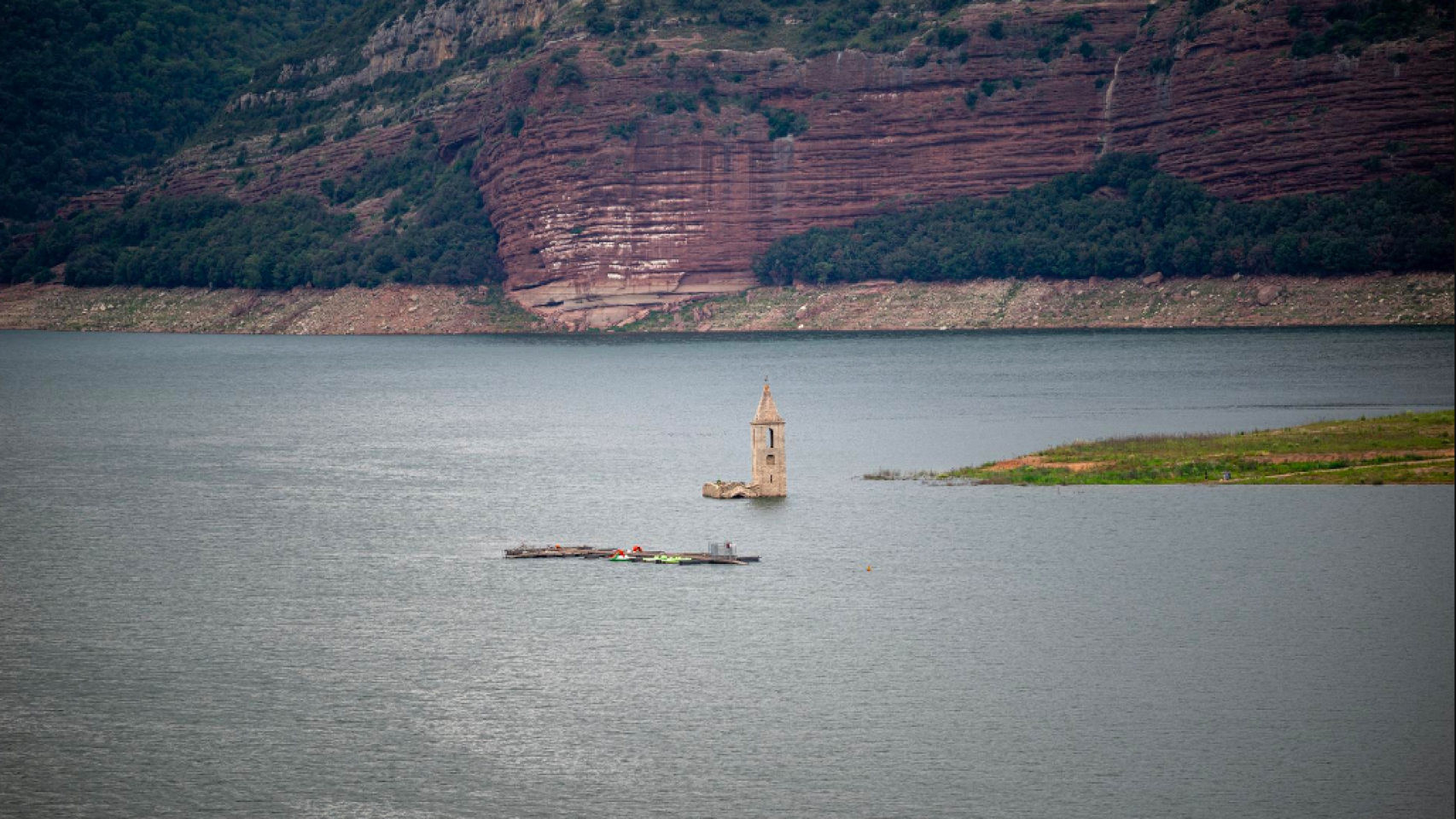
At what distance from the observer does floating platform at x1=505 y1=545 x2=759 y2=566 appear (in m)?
68.1

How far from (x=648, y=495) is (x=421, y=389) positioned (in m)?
76.3

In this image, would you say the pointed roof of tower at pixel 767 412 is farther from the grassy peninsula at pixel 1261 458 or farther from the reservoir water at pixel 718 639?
the grassy peninsula at pixel 1261 458

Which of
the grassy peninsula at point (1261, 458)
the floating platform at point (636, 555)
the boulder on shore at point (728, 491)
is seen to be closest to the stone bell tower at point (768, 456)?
the boulder on shore at point (728, 491)

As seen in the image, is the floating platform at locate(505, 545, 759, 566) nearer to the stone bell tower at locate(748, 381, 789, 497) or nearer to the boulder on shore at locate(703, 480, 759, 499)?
the stone bell tower at locate(748, 381, 789, 497)

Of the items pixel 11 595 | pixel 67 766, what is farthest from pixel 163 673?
pixel 11 595

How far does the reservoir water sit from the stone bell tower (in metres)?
1.18

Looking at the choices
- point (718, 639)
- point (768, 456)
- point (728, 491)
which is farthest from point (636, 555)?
point (728, 491)

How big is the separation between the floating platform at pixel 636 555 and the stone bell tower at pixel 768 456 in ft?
26.3

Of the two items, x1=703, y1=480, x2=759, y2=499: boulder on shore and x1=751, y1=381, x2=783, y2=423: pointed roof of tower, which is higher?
x1=751, y1=381, x2=783, y2=423: pointed roof of tower

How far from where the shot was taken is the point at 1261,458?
8131 cm

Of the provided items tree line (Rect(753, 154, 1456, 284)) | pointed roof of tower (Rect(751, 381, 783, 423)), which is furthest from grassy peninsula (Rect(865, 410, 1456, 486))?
tree line (Rect(753, 154, 1456, 284))

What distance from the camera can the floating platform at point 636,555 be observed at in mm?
68062

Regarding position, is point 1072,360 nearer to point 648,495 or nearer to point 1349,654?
point 648,495

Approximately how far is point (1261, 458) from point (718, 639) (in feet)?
116
